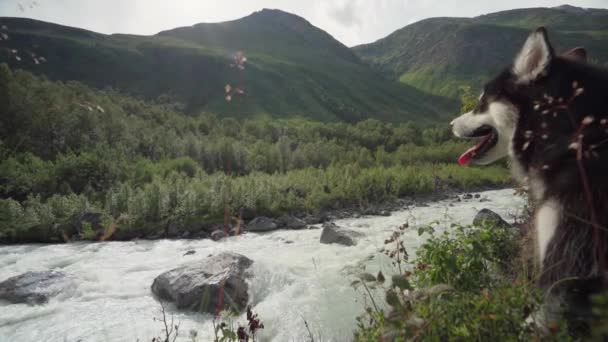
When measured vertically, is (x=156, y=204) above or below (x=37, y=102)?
below

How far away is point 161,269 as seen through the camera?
31.3ft

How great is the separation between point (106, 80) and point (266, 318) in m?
91.4

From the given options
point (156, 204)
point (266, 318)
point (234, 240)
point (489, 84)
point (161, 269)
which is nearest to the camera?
point (489, 84)

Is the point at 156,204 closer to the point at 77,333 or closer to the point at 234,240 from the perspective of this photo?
the point at 234,240

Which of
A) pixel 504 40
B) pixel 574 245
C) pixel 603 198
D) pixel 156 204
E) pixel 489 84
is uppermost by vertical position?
pixel 504 40

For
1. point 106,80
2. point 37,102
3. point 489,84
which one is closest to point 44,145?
point 37,102

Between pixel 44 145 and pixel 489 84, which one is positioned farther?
pixel 44 145

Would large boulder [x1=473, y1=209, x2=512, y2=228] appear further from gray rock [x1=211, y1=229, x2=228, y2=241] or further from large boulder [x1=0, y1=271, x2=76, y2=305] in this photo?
gray rock [x1=211, y1=229, x2=228, y2=241]

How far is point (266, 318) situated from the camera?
636 centimetres

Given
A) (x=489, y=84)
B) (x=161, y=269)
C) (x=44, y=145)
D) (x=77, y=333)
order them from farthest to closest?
(x=44, y=145) < (x=161, y=269) < (x=77, y=333) < (x=489, y=84)

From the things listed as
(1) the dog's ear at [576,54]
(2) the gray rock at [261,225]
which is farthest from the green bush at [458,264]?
(2) the gray rock at [261,225]

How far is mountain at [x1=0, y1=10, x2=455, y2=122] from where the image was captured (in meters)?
82.1

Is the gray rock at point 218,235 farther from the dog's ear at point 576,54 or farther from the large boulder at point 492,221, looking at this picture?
the dog's ear at point 576,54

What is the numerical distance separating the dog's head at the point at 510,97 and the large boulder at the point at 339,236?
26.2 feet
